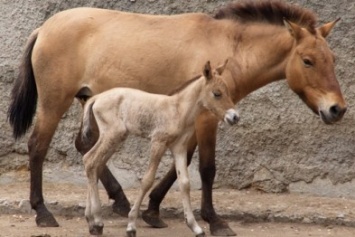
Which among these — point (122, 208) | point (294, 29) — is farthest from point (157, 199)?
point (294, 29)

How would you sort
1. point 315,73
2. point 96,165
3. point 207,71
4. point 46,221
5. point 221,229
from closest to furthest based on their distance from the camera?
point 207,71 → point 96,165 → point 315,73 → point 221,229 → point 46,221

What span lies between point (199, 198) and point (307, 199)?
944 mm

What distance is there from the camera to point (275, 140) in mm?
8898

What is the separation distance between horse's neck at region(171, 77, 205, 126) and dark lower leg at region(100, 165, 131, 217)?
1356 millimetres

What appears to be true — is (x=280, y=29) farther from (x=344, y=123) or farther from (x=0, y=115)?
(x=0, y=115)

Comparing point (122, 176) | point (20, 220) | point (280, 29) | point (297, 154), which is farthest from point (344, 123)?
point (20, 220)

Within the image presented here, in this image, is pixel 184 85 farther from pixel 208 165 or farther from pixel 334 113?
pixel 334 113

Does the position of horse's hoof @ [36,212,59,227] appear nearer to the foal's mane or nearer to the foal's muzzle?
the foal's mane

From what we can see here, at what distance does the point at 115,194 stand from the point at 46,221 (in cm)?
67

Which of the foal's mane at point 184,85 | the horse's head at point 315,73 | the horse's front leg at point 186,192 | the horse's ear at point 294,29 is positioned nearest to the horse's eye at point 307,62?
the horse's head at point 315,73

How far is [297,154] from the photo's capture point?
8.90 metres

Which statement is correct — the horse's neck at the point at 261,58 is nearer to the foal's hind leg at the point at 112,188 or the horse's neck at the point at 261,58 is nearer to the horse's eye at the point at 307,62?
the horse's eye at the point at 307,62

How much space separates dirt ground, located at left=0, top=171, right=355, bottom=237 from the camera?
7.83 meters

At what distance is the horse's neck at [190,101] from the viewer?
707 centimetres
